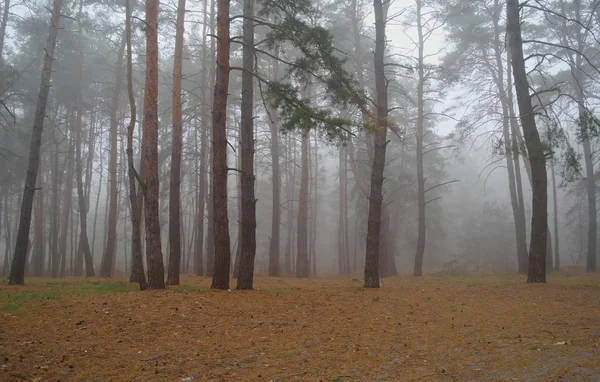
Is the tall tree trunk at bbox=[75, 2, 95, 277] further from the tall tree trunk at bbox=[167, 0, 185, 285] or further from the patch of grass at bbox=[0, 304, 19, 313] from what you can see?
the patch of grass at bbox=[0, 304, 19, 313]

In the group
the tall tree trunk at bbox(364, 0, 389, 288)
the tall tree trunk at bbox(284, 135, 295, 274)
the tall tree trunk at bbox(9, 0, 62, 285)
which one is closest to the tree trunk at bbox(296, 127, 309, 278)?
the tall tree trunk at bbox(284, 135, 295, 274)

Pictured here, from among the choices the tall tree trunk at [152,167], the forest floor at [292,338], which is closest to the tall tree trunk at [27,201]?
the tall tree trunk at [152,167]

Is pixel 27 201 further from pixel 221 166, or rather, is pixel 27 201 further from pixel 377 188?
pixel 377 188

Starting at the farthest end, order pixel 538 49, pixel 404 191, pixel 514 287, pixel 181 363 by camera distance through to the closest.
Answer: pixel 404 191 → pixel 538 49 → pixel 514 287 → pixel 181 363

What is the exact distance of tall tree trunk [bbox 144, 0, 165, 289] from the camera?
9.53 metres

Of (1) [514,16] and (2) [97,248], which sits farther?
(2) [97,248]

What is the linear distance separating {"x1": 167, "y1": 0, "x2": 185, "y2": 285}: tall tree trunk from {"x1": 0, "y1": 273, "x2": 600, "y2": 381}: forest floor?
4119 mm

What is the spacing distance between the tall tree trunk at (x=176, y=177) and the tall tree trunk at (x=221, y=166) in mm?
3267

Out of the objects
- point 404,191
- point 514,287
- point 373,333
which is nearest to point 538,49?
point 404,191

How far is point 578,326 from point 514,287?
15.5ft

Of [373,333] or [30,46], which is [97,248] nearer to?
[30,46]

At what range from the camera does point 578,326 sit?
5.98m

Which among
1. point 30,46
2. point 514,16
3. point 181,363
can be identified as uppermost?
point 30,46

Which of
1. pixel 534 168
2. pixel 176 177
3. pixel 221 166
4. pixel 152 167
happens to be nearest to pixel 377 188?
pixel 534 168
